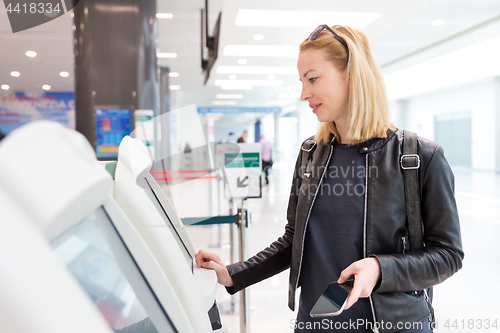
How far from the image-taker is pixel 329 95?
110 cm

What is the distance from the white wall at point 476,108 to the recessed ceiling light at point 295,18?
10731mm

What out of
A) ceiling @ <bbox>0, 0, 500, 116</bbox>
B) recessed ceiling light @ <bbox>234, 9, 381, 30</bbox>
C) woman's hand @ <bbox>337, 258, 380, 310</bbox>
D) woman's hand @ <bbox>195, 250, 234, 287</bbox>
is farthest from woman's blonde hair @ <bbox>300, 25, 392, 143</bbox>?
recessed ceiling light @ <bbox>234, 9, 381, 30</bbox>

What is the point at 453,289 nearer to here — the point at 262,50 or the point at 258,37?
the point at 258,37

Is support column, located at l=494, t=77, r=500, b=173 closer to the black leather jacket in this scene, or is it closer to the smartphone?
the black leather jacket

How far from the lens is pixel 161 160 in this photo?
3.02 feet

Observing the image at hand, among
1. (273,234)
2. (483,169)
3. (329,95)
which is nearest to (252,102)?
(483,169)

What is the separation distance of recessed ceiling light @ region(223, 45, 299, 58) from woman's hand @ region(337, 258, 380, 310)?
8.43m

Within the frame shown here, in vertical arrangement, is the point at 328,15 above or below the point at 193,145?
above

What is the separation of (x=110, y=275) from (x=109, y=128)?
13.2 feet

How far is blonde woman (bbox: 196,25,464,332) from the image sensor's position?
95 centimetres

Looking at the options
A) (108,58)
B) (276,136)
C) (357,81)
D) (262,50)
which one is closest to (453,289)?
(357,81)

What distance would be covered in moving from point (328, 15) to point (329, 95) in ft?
20.2

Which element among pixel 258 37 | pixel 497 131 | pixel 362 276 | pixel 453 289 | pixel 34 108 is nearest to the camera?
pixel 362 276

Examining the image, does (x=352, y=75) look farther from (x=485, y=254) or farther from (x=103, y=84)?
(x=485, y=254)
